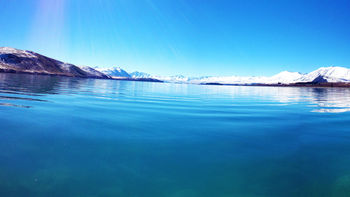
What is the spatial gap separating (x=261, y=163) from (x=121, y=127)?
6.27 meters

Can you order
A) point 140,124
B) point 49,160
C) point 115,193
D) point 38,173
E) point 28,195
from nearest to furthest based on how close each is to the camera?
point 28,195 < point 115,193 < point 38,173 < point 49,160 < point 140,124

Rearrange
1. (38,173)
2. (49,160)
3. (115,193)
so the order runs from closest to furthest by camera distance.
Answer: (115,193), (38,173), (49,160)

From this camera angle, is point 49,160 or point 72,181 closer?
point 72,181

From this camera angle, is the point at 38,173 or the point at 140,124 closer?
the point at 38,173

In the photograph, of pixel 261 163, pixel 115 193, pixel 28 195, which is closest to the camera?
pixel 28 195

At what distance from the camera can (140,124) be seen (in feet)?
30.7

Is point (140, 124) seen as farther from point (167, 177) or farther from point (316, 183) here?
point (316, 183)

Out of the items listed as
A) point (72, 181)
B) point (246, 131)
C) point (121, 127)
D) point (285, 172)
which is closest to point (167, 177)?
point (72, 181)

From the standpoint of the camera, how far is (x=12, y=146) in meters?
5.64

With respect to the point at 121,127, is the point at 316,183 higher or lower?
lower

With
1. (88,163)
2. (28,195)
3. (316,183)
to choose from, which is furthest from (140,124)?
(316,183)

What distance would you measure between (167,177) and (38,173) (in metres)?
3.23

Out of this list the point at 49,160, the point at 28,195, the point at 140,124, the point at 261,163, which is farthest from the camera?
the point at 140,124

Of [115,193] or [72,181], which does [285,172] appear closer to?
[115,193]
